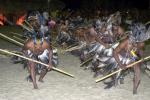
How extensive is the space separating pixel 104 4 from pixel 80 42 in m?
16.9

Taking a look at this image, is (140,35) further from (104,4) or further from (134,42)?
(104,4)

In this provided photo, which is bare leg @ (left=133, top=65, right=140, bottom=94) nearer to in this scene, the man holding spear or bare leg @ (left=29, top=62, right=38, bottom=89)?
the man holding spear

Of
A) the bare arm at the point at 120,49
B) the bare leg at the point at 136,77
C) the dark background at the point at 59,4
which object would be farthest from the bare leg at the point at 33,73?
the dark background at the point at 59,4

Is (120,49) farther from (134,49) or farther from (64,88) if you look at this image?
(64,88)

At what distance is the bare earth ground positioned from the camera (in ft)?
28.2

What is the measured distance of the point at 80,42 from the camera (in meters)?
13.0

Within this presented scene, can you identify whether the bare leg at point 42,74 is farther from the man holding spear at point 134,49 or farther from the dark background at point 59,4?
the dark background at point 59,4

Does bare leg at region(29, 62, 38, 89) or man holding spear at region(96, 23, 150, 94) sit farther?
bare leg at region(29, 62, 38, 89)

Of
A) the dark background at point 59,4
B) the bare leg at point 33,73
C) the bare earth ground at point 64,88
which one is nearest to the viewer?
the bare earth ground at point 64,88

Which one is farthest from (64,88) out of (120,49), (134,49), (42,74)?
(134,49)

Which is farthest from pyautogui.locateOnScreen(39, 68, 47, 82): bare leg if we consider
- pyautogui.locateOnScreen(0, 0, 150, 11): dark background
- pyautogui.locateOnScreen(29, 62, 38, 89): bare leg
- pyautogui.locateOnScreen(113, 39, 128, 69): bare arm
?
pyautogui.locateOnScreen(0, 0, 150, 11): dark background

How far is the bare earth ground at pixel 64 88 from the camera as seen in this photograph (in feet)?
28.2

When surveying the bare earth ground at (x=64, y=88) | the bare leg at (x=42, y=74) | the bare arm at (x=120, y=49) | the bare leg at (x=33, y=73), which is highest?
the bare arm at (x=120, y=49)

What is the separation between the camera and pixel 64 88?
30.6ft
